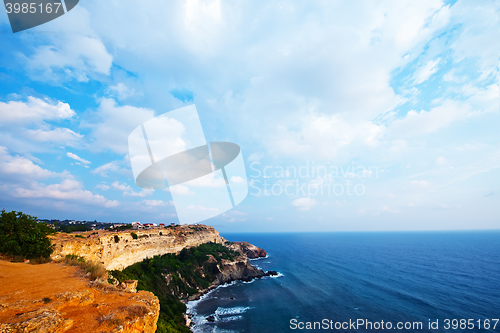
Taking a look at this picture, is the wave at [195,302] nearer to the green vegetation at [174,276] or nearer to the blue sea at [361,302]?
the blue sea at [361,302]

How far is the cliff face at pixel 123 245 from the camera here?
20.6 m

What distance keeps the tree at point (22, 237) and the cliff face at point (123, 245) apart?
3.09 m

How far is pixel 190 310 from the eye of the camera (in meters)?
31.2

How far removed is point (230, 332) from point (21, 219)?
2512 centimetres

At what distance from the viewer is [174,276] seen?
36594 millimetres

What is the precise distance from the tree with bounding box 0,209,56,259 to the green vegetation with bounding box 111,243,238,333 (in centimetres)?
877

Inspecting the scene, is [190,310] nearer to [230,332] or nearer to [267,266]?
[230,332]

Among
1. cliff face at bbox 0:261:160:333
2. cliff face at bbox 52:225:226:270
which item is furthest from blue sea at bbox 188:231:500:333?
cliff face at bbox 0:261:160:333

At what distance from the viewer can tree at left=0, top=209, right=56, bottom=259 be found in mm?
13430

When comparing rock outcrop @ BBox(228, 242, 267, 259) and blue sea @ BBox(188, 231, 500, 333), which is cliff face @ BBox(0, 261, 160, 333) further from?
rock outcrop @ BBox(228, 242, 267, 259)

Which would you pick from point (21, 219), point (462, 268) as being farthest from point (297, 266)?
point (21, 219)

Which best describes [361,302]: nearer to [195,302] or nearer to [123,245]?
[195,302]

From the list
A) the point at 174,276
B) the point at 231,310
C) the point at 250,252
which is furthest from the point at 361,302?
the point at 250,252

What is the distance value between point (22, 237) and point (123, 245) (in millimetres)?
20396
